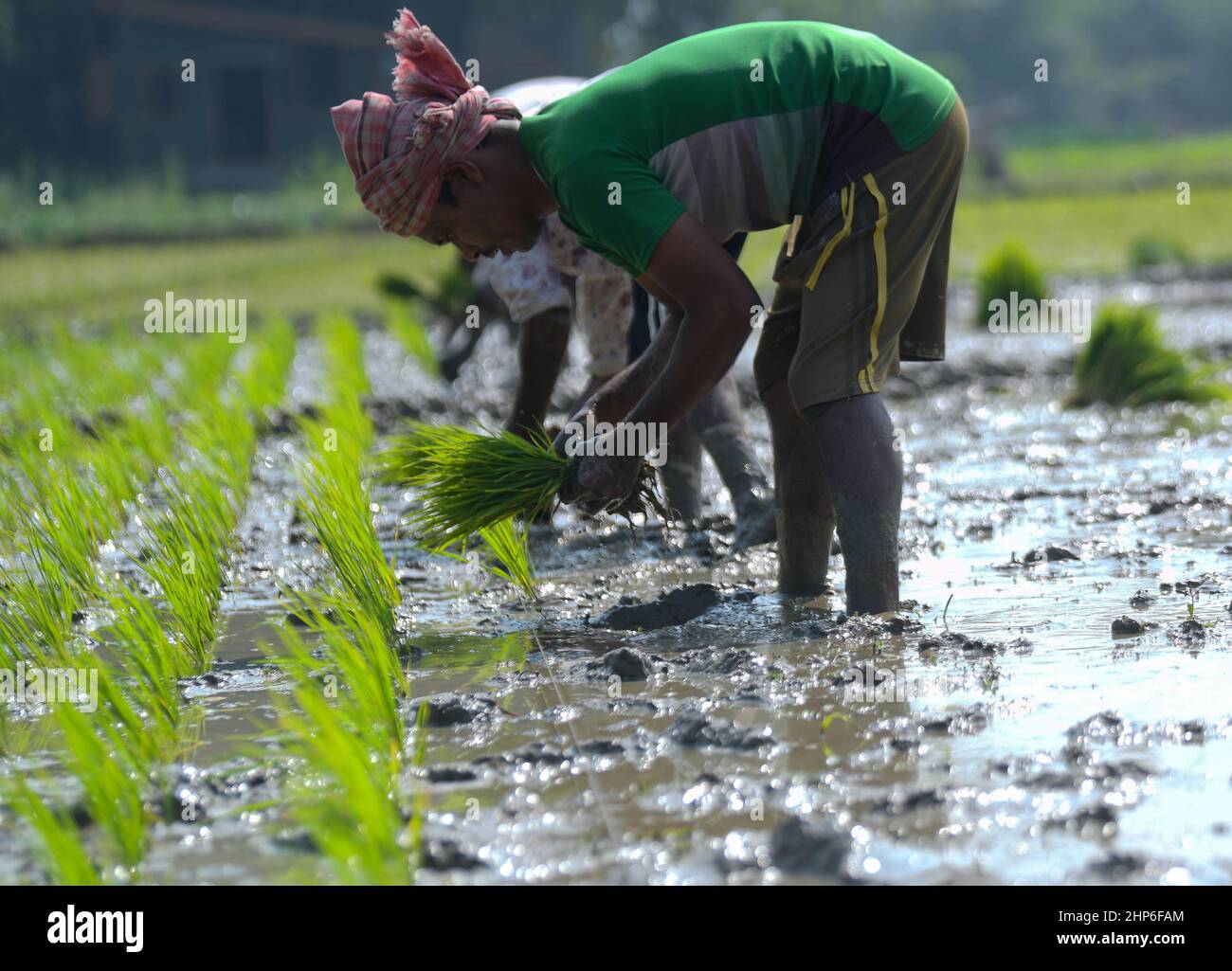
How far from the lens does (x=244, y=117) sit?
2500 centimetres

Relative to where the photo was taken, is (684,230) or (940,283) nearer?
(684,230)

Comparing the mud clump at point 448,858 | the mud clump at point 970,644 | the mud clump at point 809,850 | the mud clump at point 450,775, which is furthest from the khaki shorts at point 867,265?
the mud clump at point 448,858

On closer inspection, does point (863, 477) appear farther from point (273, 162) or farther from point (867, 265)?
point (273, 162)

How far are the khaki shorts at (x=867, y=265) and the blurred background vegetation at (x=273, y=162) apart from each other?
580 cm

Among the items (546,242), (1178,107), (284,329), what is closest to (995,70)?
(1178,107)

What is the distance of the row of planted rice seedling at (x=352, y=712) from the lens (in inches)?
71.7

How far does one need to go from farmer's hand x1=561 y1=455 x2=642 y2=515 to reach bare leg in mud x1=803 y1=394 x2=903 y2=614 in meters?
0.36

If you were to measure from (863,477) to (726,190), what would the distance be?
0.58 m

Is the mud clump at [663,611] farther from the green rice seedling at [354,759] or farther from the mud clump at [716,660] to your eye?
the green rice seedling at [354,759]

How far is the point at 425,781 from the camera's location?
222cm
